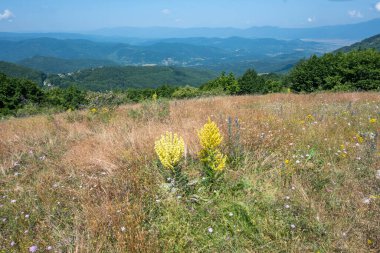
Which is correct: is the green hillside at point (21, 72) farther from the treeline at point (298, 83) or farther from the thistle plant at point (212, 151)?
the thistle plant at point (212, 151)

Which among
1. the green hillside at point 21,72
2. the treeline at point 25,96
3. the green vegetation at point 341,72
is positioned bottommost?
the green hillside at point 21,72

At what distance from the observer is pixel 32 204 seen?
11.1 feet

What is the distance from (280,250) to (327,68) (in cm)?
4422

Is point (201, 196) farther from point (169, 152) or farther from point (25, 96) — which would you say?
point (25, 96)

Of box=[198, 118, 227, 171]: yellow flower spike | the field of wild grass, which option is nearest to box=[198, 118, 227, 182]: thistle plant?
box=[198, 118, 227, 171]: yellow flower spike

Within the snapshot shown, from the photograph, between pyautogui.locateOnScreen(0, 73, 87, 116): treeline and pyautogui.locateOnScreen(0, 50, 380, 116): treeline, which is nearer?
pyautogui.locateOnScreen(0, 50, 380, 116): treeline

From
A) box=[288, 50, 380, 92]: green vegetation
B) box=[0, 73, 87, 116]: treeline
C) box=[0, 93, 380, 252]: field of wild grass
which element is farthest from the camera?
box=[0, 73, 87, 116]: treeline

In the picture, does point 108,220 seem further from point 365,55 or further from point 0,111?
point 0,111

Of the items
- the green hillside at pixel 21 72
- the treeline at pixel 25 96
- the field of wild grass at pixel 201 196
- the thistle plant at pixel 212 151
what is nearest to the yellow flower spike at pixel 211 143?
the thistle plant at pixel 212 151

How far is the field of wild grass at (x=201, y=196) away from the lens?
261 centimetres

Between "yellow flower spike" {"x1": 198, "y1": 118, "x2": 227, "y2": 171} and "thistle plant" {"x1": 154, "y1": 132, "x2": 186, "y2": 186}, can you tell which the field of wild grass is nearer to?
"thistle plant" {"x1": 154, "y1": 132, "x2": 186, "y2": 186}

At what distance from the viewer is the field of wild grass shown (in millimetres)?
2605

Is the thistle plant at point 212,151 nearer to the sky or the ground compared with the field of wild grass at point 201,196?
nearer to the sky

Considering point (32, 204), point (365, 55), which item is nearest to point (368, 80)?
point (365, 55)
